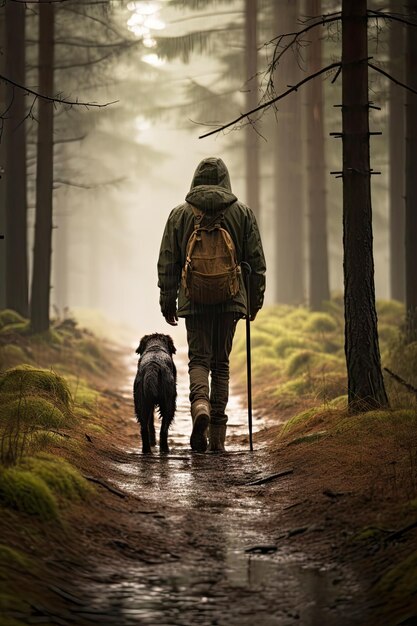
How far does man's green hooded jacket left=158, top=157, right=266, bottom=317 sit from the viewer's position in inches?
305

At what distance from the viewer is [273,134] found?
26.7 metres

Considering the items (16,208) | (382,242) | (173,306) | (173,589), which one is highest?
(382,242)

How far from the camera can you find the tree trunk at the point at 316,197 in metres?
19.1

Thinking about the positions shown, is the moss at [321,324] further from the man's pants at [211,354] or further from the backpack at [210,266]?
the backpack at [210,266]

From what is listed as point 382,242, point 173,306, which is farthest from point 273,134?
point 173,306

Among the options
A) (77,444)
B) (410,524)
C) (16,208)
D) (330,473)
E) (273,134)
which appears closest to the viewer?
(410,524)

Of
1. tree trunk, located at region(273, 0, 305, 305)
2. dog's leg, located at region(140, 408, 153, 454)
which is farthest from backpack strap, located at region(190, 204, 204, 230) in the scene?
tree trunk, located at region(273, 0, 305, 305)

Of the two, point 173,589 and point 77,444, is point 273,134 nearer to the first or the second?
point 77,444

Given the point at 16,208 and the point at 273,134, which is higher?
the point at 273,134

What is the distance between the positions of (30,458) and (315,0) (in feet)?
47.2

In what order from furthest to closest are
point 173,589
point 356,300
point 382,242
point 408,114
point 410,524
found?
point 382,242 → point 408,114 → point 356,300 → point 410,524 → point 173,589

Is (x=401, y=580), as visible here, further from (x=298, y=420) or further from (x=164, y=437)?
(x=298, y=420)

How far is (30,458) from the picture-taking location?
5.26m

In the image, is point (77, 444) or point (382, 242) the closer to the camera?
point (77, 444)
